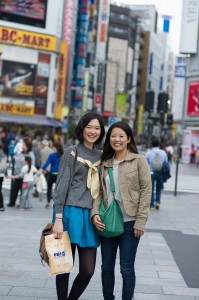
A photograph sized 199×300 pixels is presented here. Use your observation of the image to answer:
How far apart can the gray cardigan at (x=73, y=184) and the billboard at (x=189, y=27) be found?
55.7 meters

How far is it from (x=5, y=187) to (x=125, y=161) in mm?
15307

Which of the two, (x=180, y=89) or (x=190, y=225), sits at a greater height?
(x=180, y=89)

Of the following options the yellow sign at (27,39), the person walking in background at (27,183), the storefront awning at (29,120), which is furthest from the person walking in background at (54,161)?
the yellow sign at (27,39)

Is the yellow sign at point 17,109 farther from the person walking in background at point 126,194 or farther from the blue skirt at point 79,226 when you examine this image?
the blue skirt at point 79,226

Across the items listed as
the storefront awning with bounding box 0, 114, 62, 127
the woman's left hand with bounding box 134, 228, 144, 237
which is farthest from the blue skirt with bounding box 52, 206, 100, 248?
the storefront awning with bounding box 0, 114, 62, 127

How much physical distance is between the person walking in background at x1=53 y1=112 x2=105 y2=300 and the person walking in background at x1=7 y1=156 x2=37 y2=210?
9.43 meters

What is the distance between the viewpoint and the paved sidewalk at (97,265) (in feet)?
21.3

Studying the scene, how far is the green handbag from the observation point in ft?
17.0

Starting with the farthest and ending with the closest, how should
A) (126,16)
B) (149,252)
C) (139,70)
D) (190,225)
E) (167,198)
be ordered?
(139,70), (126,16), (167,198), (190,225), (149,252)

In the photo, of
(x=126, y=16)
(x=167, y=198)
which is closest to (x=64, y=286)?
(x=167, y=198)

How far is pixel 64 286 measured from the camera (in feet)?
17.9

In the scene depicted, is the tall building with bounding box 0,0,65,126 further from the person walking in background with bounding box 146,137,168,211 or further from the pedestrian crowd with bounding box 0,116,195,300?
the pedestrian crowd with bounding box 0,116,195,300

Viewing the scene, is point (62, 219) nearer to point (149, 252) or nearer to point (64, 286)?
point (64, 286)

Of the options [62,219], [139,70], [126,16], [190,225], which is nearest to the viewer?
[62,219]
